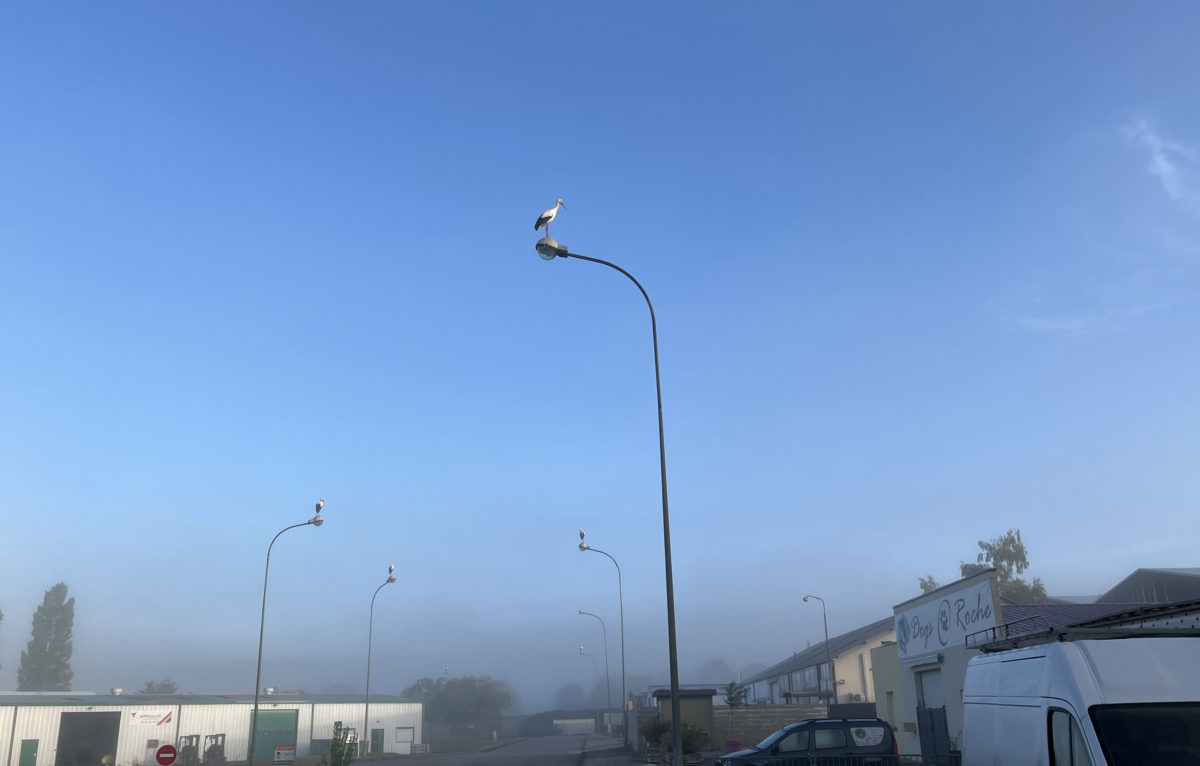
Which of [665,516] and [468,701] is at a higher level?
[665,516]

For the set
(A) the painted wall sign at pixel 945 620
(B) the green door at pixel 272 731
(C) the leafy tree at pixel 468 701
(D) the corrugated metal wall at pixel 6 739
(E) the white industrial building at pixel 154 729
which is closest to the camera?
(A) the painted wall sign at pixel 945 620

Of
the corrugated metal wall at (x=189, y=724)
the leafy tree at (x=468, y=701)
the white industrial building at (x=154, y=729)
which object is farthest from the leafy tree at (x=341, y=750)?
the leafy tree at (x=468, y=701)

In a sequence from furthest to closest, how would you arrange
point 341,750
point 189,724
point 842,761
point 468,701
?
point 468,701, point 189,724, point 341,750, point 842,761

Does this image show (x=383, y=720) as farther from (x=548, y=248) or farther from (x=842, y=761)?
(x=548, y=248)

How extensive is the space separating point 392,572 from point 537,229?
3492 centimetres

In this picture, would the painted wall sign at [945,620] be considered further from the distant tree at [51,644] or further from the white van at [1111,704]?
the distant tree at [51,644]

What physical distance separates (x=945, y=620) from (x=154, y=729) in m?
53.2

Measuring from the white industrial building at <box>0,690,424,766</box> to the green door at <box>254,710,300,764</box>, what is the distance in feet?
0.23

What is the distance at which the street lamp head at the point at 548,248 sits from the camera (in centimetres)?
1530

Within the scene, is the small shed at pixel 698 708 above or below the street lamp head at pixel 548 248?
below

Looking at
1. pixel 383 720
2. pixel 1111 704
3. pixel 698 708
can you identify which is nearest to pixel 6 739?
pixel 383 720

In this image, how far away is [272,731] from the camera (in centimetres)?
6156

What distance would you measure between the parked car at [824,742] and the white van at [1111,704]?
11652mm

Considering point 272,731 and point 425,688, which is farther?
point 425,688
